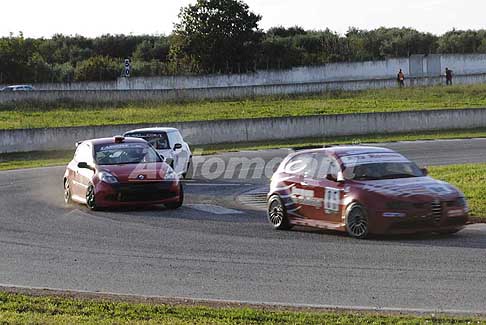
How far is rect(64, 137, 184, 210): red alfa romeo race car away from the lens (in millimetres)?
19609

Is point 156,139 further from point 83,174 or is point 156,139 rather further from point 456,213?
point 456,213

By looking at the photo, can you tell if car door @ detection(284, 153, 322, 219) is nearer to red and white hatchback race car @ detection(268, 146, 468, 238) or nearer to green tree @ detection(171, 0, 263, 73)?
red and white hatchback race car @ detection(268, 146, 468, 238)

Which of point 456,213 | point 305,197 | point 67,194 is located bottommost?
point 67,194

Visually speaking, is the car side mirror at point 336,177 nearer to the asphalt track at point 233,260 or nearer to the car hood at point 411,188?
the car hood at point 411,188

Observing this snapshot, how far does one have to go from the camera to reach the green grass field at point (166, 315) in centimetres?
925

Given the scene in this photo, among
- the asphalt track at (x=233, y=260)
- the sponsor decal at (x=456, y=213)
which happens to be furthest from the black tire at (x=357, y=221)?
the sponsor decal at (x=456, y=213)

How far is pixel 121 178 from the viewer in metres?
19.8

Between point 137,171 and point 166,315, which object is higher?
point 137,171

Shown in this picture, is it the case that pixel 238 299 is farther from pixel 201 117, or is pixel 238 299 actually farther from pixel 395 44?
pixel 395 44

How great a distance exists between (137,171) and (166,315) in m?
10.5

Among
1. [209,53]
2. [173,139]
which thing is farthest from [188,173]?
[209,53]

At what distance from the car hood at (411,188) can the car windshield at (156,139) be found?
1147 cm

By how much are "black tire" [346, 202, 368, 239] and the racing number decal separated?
361 mm

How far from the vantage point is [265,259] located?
13.2 meters
